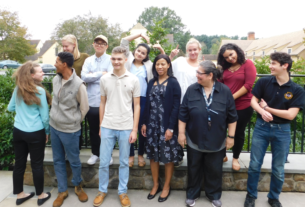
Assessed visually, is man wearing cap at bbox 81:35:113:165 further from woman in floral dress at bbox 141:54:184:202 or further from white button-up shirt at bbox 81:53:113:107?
woman in floral dress at bbox 141:54:184:202

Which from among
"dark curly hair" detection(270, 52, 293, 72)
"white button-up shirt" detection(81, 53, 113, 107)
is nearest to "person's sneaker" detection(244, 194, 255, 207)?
"dark curly hair" detection(270, 52, 293, 72)

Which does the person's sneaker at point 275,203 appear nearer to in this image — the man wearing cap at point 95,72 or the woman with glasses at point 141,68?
the woman with glasses at point 141,68

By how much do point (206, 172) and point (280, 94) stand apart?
4.36 feet

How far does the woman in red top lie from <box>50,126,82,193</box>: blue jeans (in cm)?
216

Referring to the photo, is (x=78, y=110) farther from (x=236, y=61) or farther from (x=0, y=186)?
(x=236, y=61)

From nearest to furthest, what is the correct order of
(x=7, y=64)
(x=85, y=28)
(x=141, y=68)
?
(x=141, y=68), (x=85, y=28), (x=7, y=64)

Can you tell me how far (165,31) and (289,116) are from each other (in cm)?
465

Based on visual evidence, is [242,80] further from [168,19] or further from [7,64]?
[168,19]

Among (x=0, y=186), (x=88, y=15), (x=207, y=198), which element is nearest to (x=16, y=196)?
(x=0, y=186)

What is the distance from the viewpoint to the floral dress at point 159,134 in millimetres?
2854

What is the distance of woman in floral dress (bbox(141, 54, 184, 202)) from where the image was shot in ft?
9.24

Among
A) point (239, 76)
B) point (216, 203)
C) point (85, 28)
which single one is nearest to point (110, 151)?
point (216, 203)

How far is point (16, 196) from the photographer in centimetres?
309

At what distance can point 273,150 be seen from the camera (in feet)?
8.95
